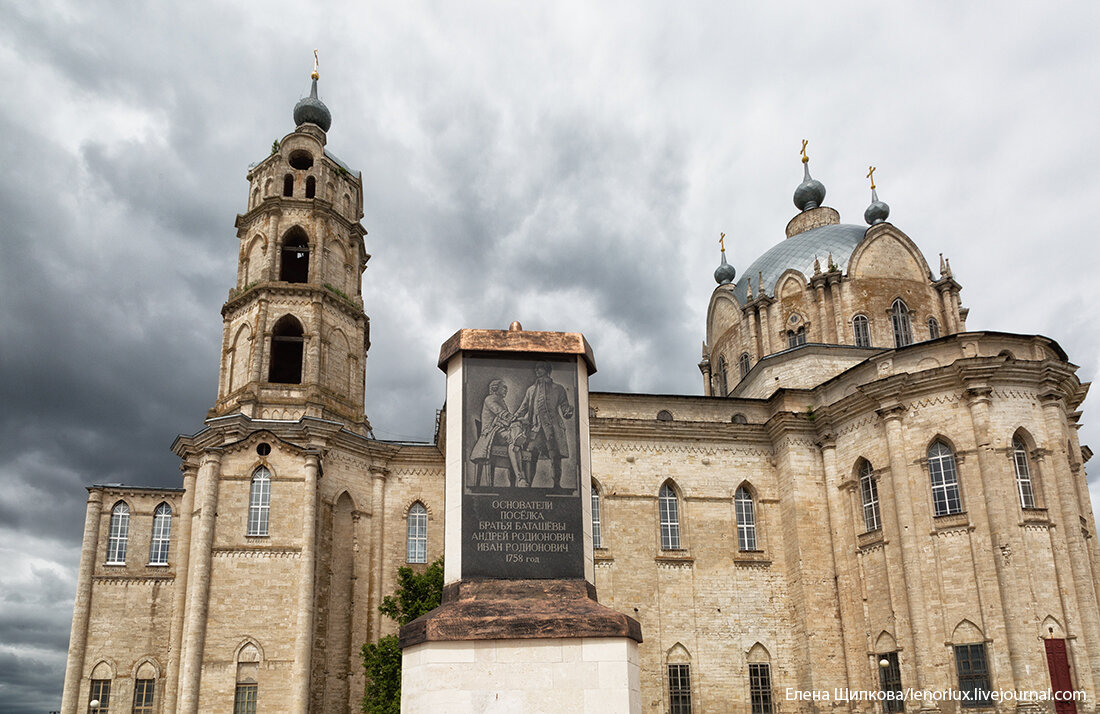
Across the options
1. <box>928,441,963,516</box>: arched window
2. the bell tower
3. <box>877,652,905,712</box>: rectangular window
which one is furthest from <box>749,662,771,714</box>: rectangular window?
the bell tower

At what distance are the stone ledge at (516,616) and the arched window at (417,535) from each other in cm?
2207

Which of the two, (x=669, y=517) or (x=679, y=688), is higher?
(x=669, y=517)

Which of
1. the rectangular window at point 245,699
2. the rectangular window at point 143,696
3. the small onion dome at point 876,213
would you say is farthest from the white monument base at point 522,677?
the small onion dome at point 876,213

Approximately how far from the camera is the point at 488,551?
11430 mm

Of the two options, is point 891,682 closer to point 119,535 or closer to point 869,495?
point 869,495

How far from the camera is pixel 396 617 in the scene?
1080 inches

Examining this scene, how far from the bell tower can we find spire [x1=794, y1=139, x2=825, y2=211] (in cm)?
2452

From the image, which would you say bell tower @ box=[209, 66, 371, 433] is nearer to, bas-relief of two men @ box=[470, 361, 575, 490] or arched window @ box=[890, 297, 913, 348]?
bas-relief of two men @ box=[470, 361, 575, 490]

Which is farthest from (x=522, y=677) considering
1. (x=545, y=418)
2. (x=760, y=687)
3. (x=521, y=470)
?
(x=760, y=687)

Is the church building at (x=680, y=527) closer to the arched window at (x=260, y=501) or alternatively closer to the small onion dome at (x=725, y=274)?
the arched window at (x=260, y=501)

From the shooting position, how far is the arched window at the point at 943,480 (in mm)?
28750

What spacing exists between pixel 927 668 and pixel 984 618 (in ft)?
7.62

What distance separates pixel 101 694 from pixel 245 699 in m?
7.74

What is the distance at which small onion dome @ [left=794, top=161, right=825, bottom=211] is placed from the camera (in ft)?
159
